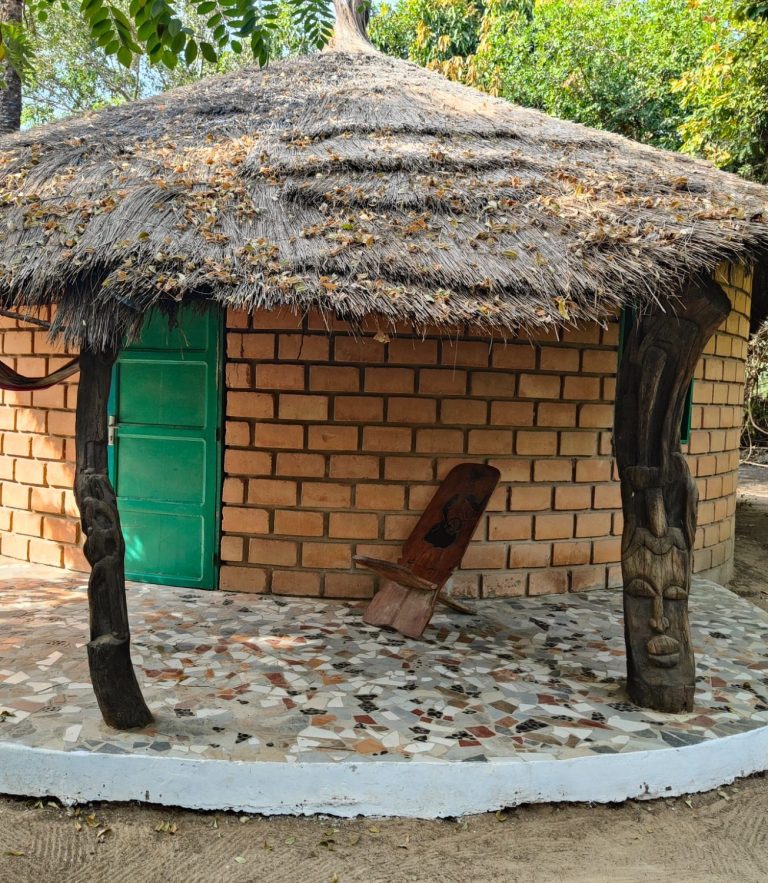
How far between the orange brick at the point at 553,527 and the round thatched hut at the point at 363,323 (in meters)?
0.02

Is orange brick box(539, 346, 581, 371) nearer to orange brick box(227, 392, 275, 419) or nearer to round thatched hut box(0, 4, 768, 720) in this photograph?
round thatched hut box(0, 4, 768, 720)

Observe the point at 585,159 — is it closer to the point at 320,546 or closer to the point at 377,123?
the point at 377,123

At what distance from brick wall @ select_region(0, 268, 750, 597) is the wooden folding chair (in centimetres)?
23

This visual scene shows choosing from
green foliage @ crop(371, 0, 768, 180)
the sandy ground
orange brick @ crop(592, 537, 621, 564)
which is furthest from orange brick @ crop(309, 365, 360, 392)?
green foliage @ crop(371, 0, 768, 180)

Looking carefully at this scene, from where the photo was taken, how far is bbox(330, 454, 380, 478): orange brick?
210 inches

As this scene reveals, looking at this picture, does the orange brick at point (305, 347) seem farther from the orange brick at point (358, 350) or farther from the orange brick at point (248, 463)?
the orange brick at point (248, 463)

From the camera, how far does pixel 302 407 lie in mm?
5324

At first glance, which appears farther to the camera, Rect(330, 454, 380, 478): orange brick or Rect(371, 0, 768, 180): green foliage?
Rect(371, 0, 768, 180): green foliage

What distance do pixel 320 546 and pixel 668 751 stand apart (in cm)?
274

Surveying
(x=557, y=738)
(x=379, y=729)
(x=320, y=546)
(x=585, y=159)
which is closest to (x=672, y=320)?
(x=585, y=159)

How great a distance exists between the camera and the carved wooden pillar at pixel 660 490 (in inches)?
141

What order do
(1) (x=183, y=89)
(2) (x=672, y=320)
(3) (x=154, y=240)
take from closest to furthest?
(3) (x=154, y=240), (2) (x=672, y=320), (1) (x=183, y=89)

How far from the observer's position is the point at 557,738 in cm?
335

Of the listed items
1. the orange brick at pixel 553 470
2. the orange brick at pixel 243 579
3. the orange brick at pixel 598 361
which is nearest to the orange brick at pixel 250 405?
the orange brick at pixel 243 579
